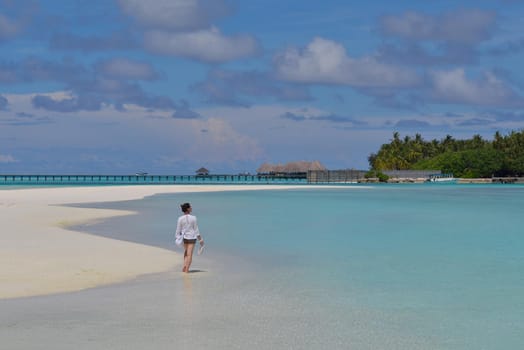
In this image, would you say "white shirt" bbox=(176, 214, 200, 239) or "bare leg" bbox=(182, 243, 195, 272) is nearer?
"white shirt" bbox=(176, 214, 200, 239)

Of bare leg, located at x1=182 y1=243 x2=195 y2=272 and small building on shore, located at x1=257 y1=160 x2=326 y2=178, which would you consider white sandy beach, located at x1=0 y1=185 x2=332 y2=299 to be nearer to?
bare leg, located at x1=182 y1=243 x2=195 y2=272

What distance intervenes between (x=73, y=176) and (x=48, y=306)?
172 m

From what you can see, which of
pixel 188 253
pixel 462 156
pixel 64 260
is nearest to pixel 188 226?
pixel 188 253

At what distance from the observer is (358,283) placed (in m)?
16.0

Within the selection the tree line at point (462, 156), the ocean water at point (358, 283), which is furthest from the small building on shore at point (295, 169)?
the ocean water at point (358, 283)

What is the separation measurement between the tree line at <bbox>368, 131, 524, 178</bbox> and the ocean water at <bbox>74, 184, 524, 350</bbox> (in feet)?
367

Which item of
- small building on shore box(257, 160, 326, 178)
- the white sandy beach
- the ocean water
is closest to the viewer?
the ocean water

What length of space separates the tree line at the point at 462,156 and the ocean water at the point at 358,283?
112 meters

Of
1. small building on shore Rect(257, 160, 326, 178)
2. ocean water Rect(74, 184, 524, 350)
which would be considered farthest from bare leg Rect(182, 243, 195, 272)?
small building on shore Rect(257, 160, 326, 178)

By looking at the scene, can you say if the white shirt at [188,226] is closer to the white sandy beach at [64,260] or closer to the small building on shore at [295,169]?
the white sandy beach at [64,260]

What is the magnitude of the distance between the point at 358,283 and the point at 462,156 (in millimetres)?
135713

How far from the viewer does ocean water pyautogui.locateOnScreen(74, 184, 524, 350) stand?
10.9 meters

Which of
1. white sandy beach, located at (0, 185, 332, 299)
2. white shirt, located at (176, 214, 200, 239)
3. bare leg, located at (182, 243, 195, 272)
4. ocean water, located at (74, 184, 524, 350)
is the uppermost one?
white shirt, located at (176, 214, 200, 239)

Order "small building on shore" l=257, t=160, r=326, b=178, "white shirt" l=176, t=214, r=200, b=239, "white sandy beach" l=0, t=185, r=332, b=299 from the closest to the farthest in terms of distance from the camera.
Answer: "white sandy beach" l=0, t=185, r=332, b=299
"white shirt" l=176, t=214, r=200, b=239
"small building on shore" l=257, t=160, r=326, b=178
